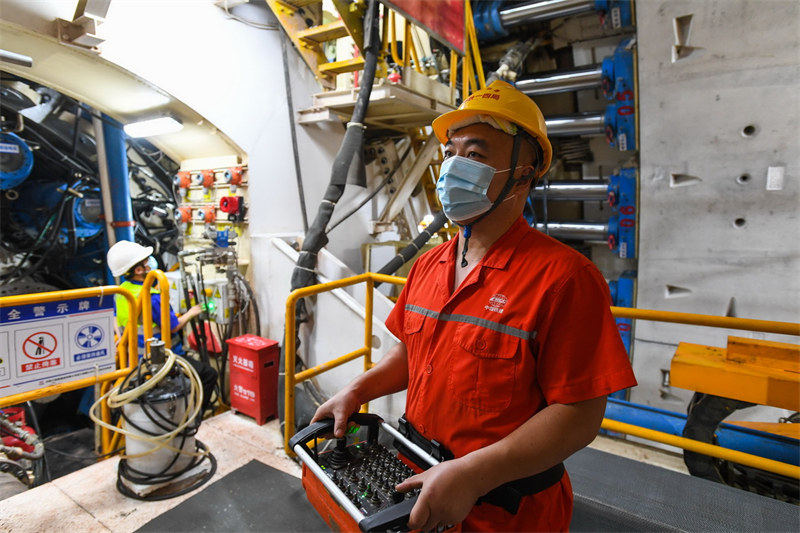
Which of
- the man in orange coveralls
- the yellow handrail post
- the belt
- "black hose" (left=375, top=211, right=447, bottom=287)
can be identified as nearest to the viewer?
the man in orange coveralls

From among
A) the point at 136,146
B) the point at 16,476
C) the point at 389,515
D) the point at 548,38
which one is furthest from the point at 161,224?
the point at 389,515

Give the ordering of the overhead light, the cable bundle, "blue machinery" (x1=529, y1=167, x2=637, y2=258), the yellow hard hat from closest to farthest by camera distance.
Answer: the yellow hard hat, the cable bundle, the overhead light, "blue machinery" (x1=529, y1=167, x2=637, y2=258)

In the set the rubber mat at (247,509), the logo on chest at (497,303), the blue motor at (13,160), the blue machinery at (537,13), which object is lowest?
the rubber mat at (247,509)

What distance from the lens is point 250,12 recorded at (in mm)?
4180

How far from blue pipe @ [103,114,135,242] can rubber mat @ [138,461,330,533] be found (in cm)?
438

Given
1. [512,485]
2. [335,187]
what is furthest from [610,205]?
[512,485]

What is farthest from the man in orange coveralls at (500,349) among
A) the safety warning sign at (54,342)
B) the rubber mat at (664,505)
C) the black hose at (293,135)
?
the black hose at (293,135)

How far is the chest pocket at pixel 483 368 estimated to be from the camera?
1162 mm

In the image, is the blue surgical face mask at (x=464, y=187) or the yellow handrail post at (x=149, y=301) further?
the yellow handrail post at (x=149, y=301)

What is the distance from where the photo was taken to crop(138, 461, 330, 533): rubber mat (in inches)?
92.6

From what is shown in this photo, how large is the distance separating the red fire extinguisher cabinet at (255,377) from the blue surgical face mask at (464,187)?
9.56 feet

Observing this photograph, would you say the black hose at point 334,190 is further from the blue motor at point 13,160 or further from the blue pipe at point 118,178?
the blue motor at point 13,160

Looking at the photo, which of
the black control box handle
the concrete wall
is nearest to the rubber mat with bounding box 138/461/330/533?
the black control box handle

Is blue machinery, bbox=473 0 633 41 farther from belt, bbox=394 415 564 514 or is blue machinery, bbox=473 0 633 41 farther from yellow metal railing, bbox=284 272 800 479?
belt, bbox=394 415 564 514
